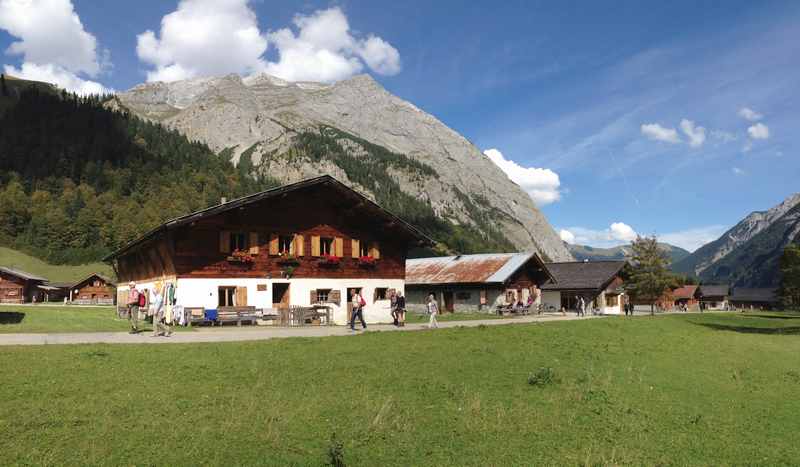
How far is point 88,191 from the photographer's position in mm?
166375

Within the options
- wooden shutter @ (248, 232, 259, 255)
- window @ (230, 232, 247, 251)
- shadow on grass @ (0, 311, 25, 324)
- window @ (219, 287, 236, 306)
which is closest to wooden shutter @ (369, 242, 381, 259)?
wooden shutter @ (248, 232, 259, 255)

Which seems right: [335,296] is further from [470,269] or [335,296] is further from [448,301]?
[470,269]

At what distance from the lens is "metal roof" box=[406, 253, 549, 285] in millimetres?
49938

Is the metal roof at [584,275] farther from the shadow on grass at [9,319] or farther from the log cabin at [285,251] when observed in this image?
the shadow on grass at [9,319]

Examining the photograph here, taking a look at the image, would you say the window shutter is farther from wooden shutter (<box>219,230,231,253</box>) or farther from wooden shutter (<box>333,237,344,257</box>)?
wooden shutter (<box>219,230,231,253</box>)

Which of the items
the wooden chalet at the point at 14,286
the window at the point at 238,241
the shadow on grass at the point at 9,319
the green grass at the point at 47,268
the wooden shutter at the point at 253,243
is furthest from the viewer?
the green grass at the point at 47,268

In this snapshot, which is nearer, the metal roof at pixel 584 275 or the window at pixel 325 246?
the window at pixel 325 246

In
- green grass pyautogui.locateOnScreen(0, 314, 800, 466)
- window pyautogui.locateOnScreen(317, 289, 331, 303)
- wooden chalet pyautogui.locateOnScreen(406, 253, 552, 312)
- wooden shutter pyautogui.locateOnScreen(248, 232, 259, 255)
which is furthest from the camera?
wooden chalet pyautogui.locateOnScreen(406, 253, 552, 312)

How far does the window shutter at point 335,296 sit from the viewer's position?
35.8 meters

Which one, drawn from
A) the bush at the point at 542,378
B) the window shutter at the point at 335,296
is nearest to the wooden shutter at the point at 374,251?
the window shutter at the point at 335,296

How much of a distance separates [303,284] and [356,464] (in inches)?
1081

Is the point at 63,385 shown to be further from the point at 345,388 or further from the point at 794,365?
the point at 794,365

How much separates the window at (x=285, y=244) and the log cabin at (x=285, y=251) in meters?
0.03

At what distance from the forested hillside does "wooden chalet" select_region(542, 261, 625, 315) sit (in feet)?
365
